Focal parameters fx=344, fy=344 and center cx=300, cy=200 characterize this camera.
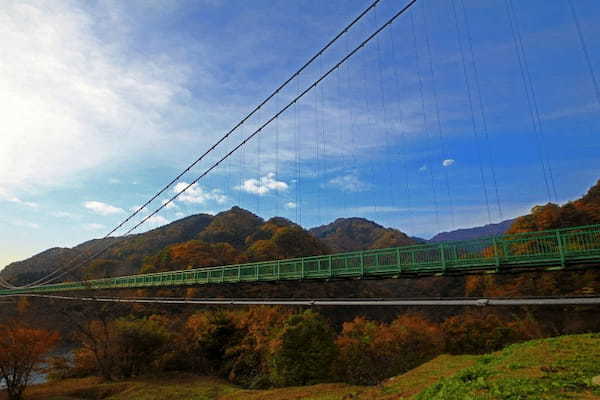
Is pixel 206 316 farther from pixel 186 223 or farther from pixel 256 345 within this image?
pixel 186 223

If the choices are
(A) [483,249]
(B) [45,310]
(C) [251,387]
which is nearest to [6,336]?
(C) [251,387]

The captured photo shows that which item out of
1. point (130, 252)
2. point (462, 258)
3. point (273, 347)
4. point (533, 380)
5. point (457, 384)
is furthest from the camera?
point (130, 252)

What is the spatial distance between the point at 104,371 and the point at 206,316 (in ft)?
31.5

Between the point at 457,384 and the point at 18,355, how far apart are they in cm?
2750

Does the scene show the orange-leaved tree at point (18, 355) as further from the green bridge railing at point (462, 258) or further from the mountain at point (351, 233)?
the mountain at point (351, 233)

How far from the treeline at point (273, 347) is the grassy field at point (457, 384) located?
3076 mm

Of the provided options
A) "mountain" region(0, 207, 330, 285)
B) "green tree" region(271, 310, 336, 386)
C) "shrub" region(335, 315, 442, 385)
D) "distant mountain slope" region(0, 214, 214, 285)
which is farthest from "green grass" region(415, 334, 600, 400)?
"distant mountain slope" region(0, 214, 214, 285)

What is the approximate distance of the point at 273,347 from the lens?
2478cm

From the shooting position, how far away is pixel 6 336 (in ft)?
82.6

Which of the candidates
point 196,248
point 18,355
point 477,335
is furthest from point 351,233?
point 18,355

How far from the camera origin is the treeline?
80.8ft

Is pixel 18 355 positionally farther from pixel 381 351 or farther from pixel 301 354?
pixel 381 351

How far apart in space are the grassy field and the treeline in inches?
121

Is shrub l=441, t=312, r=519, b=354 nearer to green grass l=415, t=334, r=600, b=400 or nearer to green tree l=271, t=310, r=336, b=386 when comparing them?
green tree l=271, t=310, r=336, b=386
